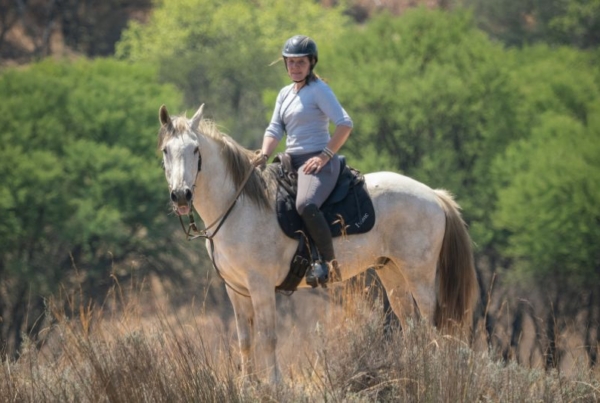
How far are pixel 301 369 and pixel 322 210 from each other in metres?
1.96

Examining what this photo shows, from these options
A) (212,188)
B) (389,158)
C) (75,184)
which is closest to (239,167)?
(212,188)

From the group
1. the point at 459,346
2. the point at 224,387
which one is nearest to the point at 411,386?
the point at 459,346

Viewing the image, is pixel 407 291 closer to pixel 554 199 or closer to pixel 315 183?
pixel 315 183

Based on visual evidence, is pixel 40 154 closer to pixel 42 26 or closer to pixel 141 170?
pixel 141 170

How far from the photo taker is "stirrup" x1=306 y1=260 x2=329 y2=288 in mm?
9922

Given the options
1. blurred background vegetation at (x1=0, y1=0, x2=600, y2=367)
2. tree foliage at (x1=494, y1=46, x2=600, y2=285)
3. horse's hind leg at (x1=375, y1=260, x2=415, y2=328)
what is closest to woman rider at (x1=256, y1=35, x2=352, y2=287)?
horse's hind leg at (x1=375, y1=260, x2=415, y2=328)

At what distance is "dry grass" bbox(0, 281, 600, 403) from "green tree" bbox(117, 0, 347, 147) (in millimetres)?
40194

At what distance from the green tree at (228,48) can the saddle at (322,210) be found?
38.7 meters

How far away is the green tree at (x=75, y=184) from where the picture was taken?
40.8 metres

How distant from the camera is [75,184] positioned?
44969mm

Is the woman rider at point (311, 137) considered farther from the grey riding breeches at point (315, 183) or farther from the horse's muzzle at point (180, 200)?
the horse's muzzle at point (180, 200)

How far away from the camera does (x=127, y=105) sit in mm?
47219

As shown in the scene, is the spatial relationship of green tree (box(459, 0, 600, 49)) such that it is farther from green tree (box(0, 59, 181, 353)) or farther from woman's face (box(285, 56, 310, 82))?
woman's face (box(285, 56, 310, 82))

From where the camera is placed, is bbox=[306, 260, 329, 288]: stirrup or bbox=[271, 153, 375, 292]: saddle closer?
bbox=[306, 260, 329, 288]: stirrup
